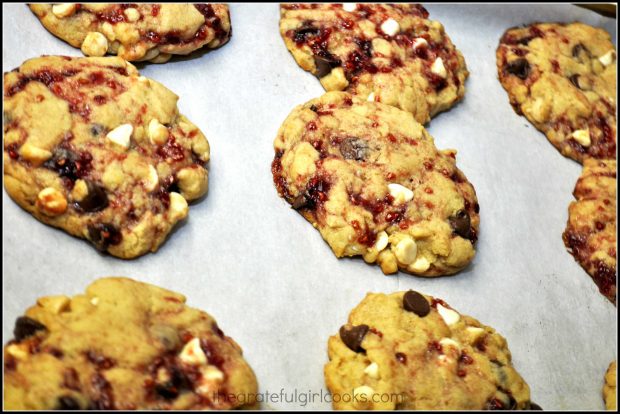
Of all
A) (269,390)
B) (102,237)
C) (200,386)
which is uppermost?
(102,237)

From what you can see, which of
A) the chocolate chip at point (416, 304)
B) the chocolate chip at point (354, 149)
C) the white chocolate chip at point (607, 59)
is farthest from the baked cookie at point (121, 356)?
the white chocolate chip at point (607, 59)

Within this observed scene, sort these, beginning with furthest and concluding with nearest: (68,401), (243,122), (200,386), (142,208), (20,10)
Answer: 1. (243,122)
2. (20,10)
3. (142,208)
4. (200,386)
5. (68,401)

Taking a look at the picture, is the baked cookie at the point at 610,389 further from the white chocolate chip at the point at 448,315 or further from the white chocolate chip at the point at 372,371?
the white chocolate chip at the point at 372,371

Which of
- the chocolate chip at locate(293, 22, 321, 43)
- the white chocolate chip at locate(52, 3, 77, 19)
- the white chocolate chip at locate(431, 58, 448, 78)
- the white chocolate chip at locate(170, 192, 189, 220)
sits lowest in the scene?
the white chocolate chip at locate(170, 192, 189, 220)

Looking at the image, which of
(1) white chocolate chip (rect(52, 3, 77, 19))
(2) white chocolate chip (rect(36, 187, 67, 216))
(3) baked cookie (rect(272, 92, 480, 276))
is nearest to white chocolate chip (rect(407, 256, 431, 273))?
(3) baked cookie (rect(272, 92, 480, 276))

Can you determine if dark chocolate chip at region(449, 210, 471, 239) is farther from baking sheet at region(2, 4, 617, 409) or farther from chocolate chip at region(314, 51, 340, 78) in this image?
chocolate chip at region(314, 51, 340, 78)

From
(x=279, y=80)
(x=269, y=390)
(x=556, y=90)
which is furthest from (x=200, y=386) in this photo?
(x=556, y=90)

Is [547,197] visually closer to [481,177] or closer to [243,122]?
[481,177]
